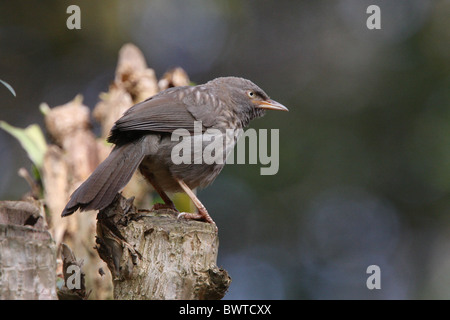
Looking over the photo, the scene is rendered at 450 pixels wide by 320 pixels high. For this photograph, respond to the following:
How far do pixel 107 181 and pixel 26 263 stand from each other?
1.30m

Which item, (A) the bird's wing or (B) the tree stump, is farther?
(A) the bird's wing

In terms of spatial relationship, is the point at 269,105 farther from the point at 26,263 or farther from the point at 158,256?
the point at 26,263

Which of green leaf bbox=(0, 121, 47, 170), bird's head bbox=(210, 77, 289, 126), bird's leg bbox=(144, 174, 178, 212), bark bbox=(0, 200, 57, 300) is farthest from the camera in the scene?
green leaf bbox=(0, 121, 47, 170)

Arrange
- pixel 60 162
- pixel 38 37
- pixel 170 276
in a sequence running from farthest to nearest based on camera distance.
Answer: pixel 38 37 < pixel 60 162 < pixel 170 276

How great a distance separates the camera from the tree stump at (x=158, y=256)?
10.8 feet

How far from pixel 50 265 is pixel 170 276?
0.94 metres

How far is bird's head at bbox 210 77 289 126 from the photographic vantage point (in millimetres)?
5164

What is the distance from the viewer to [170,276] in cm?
329

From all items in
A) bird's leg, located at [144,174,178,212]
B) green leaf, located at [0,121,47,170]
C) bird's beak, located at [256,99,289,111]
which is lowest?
bird's leg, located at [144,174,178,212]

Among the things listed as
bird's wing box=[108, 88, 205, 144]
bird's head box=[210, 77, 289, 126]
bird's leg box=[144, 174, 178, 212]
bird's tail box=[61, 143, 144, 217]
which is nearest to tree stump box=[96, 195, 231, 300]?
bird's tail box=[61, 143, 144, 217]

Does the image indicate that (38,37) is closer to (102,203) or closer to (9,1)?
(9,1)

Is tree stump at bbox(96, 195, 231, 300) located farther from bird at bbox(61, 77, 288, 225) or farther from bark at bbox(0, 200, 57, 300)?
bark at bbox(0, 200, 57, 300)
